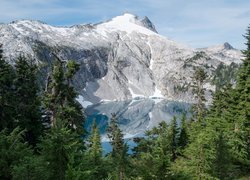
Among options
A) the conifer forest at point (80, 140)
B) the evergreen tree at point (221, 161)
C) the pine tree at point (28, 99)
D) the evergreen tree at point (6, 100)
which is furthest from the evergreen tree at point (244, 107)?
the evergreen tree at point (6, 100)

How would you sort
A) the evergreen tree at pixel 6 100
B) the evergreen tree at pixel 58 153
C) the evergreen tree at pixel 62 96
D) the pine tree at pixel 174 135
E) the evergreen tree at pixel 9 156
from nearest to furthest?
1. the evergreen tree at pixel 58 153
2. the evergreen tree at pixel 9 156
3. the evergreen tree at pixel 6 100
4. the evergreen tree at pixel 62 96
5. the pine tree at pixel 174 135

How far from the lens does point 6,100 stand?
3350cm

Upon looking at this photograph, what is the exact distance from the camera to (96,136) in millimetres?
39688

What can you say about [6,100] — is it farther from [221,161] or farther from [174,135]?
[174,135]

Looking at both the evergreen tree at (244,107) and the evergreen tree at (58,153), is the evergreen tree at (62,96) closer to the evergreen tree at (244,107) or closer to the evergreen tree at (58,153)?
the evergreen tree at (244,107)

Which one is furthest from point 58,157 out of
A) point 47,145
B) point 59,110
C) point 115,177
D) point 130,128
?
point 130,128

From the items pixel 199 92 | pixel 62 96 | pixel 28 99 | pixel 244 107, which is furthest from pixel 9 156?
pixel 199 92

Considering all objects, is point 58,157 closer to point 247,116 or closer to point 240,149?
point 240,149

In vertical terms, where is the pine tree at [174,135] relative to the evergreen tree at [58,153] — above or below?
below

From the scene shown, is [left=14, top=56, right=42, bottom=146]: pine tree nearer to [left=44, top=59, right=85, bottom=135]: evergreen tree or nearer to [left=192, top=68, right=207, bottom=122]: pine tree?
[left=44, top=59, right=85, bottom=135]: evergreen tree

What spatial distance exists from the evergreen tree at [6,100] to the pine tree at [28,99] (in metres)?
1.47

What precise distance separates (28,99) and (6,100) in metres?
3.58

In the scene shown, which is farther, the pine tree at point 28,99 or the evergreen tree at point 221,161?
the pine tree at point 28,99

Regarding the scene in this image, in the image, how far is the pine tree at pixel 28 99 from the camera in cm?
3594
